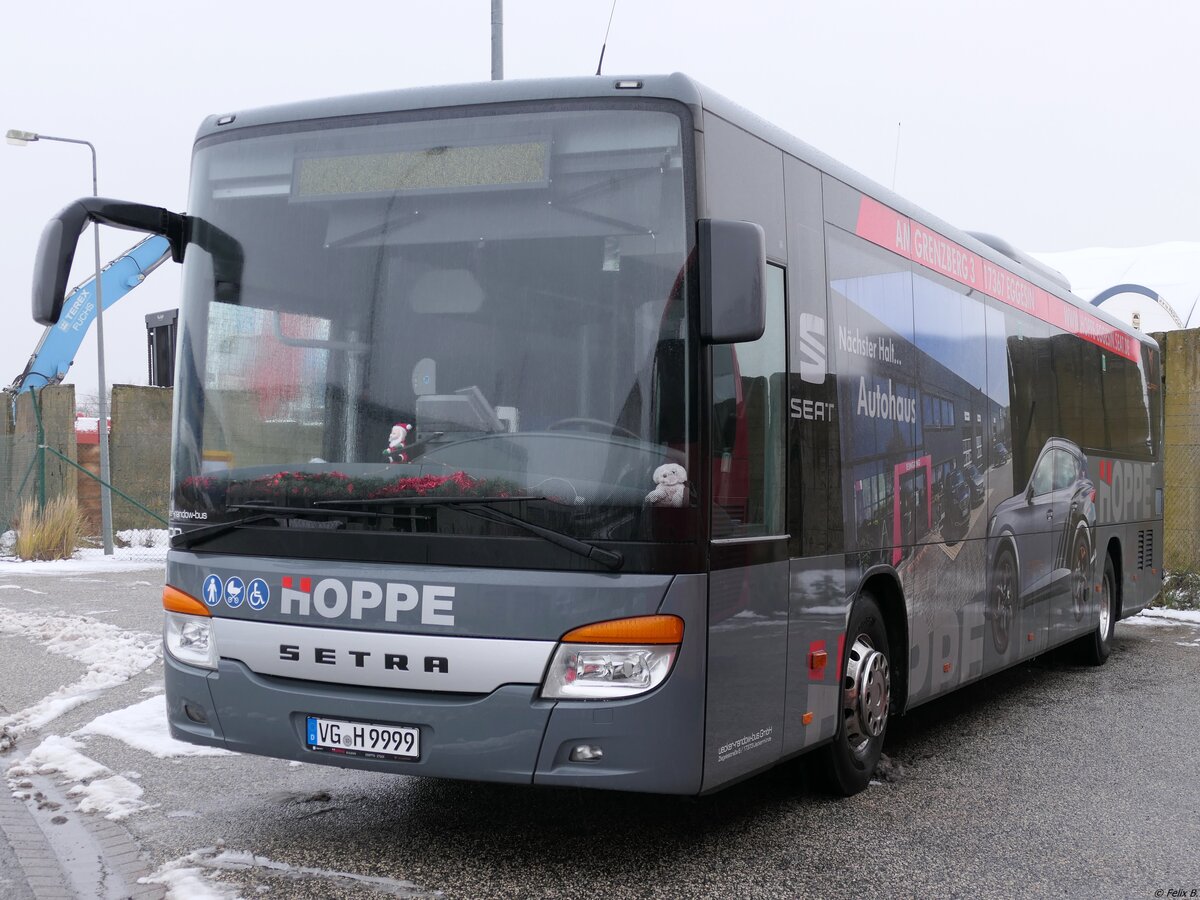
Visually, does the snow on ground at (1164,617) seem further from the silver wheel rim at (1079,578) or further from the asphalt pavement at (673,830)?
the asphalt pavement at (673,830)

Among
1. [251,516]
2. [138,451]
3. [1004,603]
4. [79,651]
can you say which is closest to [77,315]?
[138,451]

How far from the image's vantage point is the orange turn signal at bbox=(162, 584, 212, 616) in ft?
17.5

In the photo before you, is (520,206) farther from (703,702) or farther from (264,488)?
(703,702)

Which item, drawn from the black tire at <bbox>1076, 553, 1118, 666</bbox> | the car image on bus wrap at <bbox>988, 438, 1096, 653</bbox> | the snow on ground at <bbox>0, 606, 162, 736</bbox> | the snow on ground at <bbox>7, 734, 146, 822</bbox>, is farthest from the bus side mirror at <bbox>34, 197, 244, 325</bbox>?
the black tire at <bbox>1076, 553, 1118, 666</bbox>

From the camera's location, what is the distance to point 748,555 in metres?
5.18

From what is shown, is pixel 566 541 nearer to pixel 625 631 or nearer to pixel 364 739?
pixel 625 631

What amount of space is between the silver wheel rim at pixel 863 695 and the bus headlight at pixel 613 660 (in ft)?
5.96

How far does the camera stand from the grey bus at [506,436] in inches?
186

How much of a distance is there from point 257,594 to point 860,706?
292 centimetres

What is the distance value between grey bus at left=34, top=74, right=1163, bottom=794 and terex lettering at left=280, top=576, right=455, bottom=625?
0.03ft

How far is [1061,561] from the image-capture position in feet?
32.6

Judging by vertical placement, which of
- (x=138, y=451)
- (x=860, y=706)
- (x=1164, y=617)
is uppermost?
(x=138, y=451)

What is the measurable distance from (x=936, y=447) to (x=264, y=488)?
3.82m

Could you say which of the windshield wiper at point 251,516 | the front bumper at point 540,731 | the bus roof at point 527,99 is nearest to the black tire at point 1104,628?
the bus roof at point 527,99
